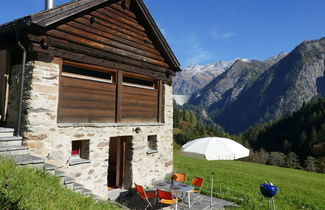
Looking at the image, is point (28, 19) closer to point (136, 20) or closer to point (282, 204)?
point (136, 20)

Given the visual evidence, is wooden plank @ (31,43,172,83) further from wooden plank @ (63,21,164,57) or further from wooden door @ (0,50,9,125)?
wooden door @ (0,50,9,125)

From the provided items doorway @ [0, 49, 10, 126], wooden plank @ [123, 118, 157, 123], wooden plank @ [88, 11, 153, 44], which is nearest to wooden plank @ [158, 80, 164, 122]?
wooden plank @ [123, 118, 157, 123]

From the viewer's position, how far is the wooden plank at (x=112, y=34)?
8.44m

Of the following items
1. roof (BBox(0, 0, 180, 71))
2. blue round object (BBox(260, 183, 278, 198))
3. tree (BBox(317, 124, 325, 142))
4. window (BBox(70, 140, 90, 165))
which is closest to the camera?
roof (BBox(0, 0, 180, 71))

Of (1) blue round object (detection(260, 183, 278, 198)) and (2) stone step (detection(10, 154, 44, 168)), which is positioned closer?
(2) stone step (detection(10, 154, 44, 168))

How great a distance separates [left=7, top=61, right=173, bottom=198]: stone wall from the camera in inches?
271

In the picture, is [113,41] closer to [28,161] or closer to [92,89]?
[92,89]

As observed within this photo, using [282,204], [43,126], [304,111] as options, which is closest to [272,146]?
[304,111]

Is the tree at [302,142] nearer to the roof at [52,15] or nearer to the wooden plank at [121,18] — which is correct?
the wooden plank at [121,18]

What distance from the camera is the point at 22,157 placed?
5820mm

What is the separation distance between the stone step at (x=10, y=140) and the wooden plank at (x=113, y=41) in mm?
3865

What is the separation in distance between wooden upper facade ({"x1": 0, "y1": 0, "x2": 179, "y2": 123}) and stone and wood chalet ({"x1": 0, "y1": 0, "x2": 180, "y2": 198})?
0.03 meters

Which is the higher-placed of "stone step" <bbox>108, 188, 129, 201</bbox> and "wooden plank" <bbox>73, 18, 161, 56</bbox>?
"wooden plank" <bbox>73, 18, 161, 56</bbox>

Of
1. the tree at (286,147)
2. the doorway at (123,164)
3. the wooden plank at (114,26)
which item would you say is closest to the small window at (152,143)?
the doorway at (123,164)
